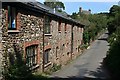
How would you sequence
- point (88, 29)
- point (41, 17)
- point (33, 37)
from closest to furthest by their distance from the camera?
1. point (33, 37)
2. point (41, 17)
3. point (88, 29)

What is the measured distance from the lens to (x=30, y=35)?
1473cm

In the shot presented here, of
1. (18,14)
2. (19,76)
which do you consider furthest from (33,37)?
(19,76)

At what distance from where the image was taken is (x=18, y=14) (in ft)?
42.2

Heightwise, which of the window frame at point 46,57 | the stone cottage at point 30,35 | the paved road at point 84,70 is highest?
the stone cottage at point 30,35

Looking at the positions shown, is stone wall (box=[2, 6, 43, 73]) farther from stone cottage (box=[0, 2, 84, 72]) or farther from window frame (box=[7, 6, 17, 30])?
window frame (box=[7, 6, 17, 30])

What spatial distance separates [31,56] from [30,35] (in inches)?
52.7

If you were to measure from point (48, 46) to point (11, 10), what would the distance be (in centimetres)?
697

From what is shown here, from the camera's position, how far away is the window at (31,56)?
14642 mm

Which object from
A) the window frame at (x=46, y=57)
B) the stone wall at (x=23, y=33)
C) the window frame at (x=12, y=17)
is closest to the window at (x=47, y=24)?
the window frame at (x=46, y=57)

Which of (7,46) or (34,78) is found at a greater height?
(7,46)

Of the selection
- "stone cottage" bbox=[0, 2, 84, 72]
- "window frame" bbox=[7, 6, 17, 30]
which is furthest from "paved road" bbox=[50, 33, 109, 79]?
"window frame" bbox=[7, 6, 17, 30]

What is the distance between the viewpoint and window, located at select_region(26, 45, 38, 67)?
48.0 feet

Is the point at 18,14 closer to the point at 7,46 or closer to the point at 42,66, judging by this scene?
the point at 7,46

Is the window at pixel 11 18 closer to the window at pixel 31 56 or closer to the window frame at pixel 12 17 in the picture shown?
the window frame at pixel 12 17
